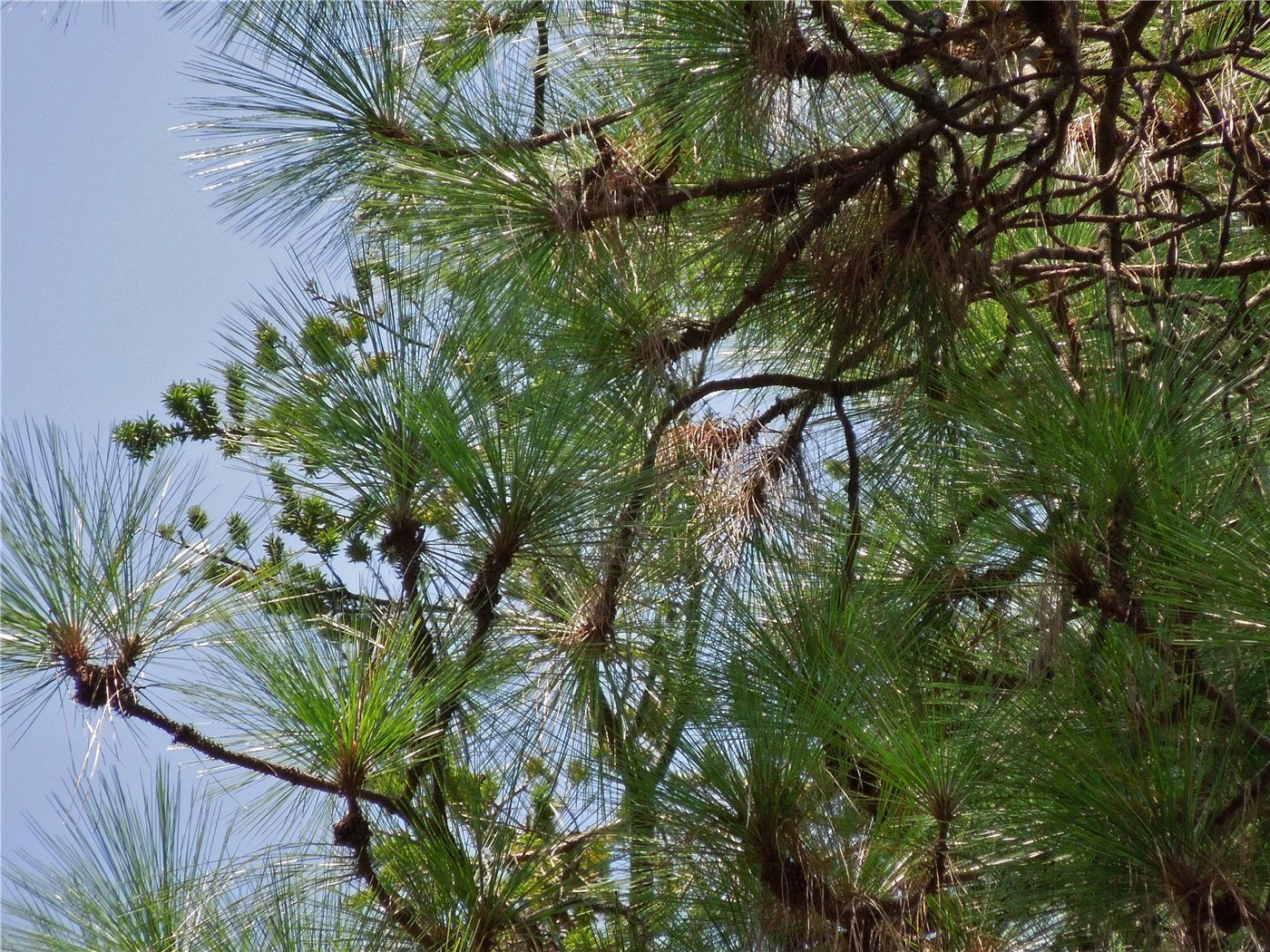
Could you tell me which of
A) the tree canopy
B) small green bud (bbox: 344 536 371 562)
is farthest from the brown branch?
small green bud (bbox: 344 536 371 562)

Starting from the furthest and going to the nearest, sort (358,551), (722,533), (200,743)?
(358,551), (722,533), (200,743)

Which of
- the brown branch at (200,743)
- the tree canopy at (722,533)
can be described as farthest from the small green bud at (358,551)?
the brown branch at (200,743)

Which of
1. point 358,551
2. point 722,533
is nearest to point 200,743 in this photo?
point 722,533

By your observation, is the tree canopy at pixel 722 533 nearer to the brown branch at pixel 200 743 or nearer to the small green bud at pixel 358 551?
the brown branch at pixel 200 743

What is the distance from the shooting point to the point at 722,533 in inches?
58.1

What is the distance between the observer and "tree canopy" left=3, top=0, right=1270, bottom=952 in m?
1.01

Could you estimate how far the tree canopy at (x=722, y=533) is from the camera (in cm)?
101

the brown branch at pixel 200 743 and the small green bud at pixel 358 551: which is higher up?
the small green bud at pixel 358 551

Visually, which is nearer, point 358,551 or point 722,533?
point 722,533

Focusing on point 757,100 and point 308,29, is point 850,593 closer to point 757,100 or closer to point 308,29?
point 757,100

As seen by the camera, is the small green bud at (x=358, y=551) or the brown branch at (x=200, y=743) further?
the small green bud at (x=358, y=551)

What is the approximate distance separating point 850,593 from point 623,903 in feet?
1.37

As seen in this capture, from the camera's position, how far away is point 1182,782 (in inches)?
35.4

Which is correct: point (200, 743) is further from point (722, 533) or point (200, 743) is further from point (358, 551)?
point (358, 551)
